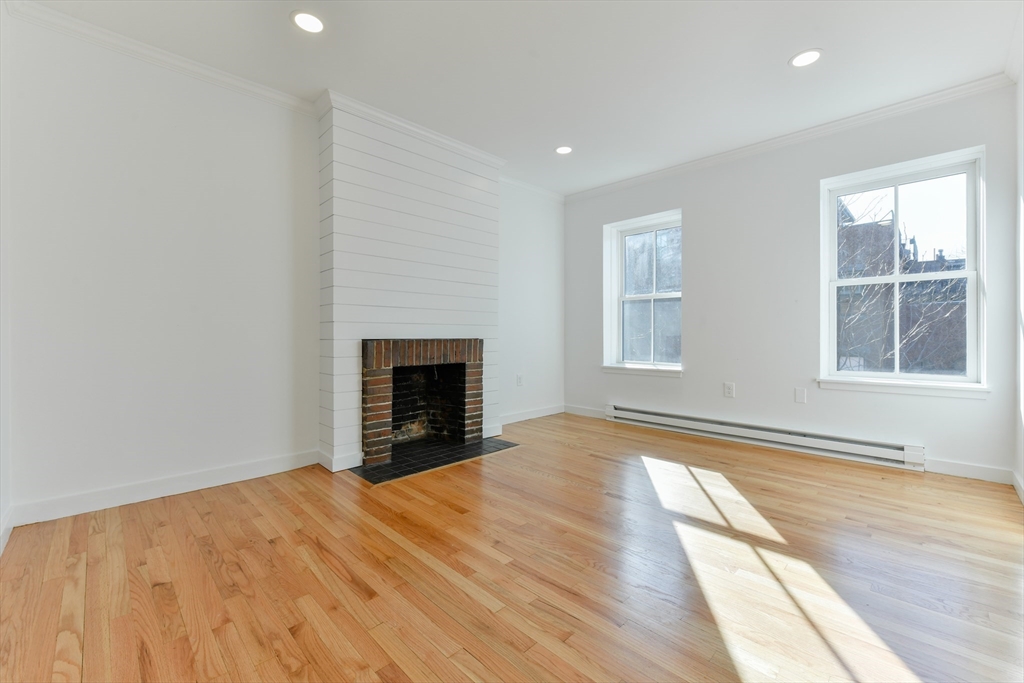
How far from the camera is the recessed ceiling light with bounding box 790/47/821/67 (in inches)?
100

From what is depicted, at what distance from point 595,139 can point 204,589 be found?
3.86 meters

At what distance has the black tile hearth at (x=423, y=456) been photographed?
302 cm

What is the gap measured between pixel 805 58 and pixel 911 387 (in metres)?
2.37

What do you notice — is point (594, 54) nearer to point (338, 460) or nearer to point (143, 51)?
point (143, 51)

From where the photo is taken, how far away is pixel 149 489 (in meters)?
2.55

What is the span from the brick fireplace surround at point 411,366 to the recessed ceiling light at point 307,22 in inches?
74.2

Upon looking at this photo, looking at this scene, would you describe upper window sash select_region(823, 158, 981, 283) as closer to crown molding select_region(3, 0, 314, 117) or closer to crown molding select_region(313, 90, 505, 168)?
crown molding select_region(313, 90, 505, 168)

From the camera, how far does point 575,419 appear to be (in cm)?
493

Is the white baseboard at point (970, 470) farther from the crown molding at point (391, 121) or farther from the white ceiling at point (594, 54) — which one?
the crown molding at point (391, 121)

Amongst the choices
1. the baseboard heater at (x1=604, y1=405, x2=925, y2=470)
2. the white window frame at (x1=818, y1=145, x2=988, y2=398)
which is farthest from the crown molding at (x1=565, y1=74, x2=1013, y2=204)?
the baseboard heater at (x1=604, y1=405, x2=925, y2=470)

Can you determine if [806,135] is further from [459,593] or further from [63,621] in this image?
[63,621]

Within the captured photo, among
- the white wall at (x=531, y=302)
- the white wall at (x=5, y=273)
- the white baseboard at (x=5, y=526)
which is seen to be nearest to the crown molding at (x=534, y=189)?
the white wall at (x=531, y=302)

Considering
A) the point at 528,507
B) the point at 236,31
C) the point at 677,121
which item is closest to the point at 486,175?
the point at 677,121

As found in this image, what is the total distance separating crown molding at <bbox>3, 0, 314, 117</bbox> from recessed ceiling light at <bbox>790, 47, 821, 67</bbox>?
10.6 ft
